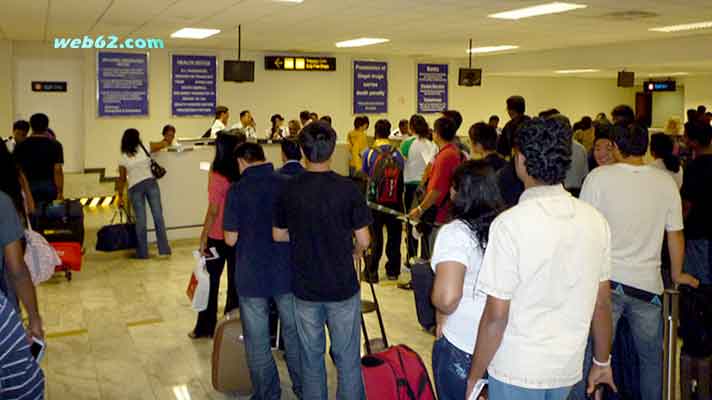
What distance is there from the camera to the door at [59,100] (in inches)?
476

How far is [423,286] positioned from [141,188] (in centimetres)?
528

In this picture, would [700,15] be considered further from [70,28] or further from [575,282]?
[70,28]

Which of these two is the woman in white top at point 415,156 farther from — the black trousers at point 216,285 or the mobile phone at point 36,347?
the mobile phone at point 36,347

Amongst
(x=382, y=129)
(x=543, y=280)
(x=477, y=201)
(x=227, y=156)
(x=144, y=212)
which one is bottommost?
(x=144, y=212)

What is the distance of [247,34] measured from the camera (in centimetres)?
1050

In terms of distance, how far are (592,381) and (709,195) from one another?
2186 mm

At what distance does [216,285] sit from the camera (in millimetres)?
4730

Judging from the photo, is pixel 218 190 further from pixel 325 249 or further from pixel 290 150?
pixel 325 249

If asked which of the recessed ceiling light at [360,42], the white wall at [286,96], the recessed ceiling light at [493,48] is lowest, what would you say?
the white wall at [286,96]

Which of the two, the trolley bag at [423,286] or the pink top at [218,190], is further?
the pink top at [218,190]

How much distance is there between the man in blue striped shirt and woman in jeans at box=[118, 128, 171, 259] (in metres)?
4.95

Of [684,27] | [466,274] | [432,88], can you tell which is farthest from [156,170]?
[432,88]

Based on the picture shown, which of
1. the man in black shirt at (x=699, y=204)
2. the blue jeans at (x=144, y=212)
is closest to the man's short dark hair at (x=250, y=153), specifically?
the man in black shirt at (x=699, y=204)

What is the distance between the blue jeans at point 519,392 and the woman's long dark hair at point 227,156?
2757 mm
